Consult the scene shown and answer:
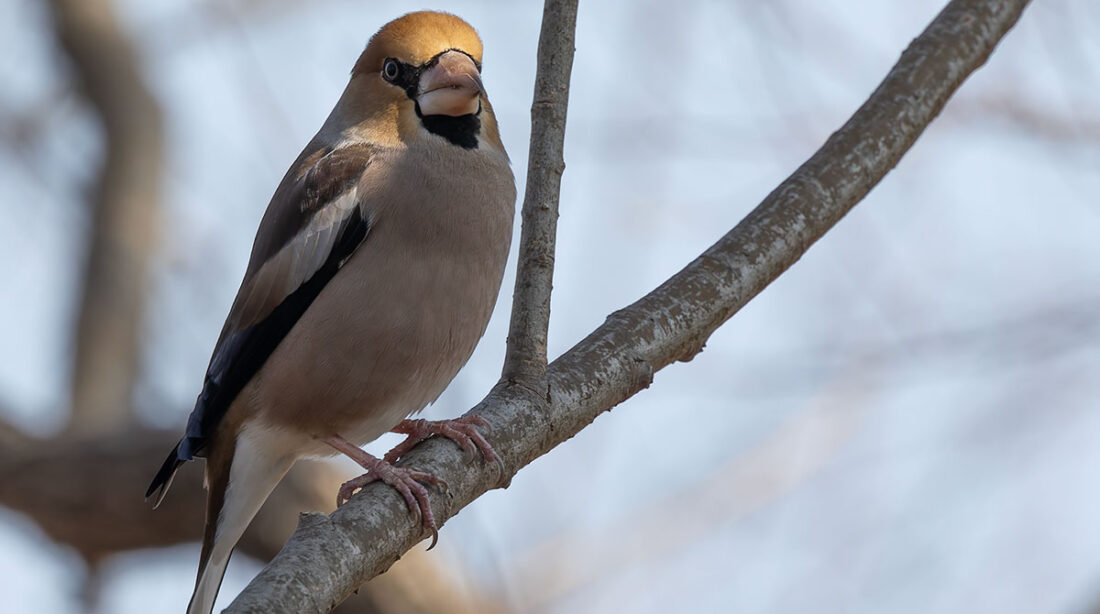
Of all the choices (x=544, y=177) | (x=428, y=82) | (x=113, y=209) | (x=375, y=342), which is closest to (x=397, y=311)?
(x=375, y=342)

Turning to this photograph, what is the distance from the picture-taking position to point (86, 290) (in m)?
8.25

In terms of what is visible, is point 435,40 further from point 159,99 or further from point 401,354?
point 159,99

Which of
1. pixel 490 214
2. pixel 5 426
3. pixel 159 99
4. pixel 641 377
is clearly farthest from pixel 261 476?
pixel 159 99

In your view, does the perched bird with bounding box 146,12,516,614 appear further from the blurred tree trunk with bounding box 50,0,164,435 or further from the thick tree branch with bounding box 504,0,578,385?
the blurred tree trunk with bounding box 50,0,164,435

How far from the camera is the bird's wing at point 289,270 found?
148 inches

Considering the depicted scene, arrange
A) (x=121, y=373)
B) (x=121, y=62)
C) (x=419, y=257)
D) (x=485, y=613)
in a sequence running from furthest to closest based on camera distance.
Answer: (x=121, y=62)
(x=121, y=373)
(x=485, y=613)
(x=419, y=257)

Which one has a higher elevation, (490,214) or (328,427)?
(490,214)

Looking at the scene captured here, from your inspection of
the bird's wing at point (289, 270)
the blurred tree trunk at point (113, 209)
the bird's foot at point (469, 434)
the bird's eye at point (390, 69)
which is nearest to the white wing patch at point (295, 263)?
the bird's wing at point (289, 270)

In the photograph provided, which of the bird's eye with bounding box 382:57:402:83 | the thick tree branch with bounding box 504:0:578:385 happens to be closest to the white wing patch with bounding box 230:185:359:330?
the bird's eye with bounding box 382:57:402:83

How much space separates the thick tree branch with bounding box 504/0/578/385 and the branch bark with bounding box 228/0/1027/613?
0.15m

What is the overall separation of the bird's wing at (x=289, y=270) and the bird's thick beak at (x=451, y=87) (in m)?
0.24

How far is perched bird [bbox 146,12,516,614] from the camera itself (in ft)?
11.9

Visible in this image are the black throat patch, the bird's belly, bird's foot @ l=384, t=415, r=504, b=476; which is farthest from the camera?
the black throat patch

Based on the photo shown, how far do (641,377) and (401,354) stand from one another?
2.64 feet
